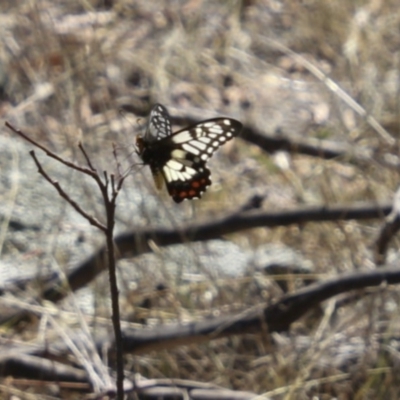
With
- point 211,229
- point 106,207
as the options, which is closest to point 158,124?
point 106,207

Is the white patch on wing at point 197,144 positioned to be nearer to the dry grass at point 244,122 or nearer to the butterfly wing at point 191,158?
the butterfly wing at point 191,158

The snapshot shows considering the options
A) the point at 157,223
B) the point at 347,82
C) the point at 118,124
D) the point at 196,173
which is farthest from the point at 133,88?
the point at 196,173

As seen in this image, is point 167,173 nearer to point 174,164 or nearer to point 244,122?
point 174,164

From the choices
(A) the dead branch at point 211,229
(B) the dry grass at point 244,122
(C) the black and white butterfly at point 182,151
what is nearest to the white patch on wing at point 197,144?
(C) the black and white butterfly at point 182,151

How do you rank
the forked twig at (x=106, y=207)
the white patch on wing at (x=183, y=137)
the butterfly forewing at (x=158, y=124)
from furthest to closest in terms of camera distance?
1. the white patch on wing at (x=183, y=137)
2. the butterfly forewing at (x=158, y=124)
3. the forked twig at (x=106, y=207)

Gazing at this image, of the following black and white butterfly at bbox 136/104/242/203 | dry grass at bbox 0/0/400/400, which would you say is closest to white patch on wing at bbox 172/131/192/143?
black and white butterfly at bbox 136/104/242/203

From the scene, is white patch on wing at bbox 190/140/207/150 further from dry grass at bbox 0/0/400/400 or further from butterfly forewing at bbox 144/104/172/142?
dry grass at bbox 0/0/400/400

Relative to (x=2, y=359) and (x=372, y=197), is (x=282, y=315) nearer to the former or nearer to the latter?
Answer: (x=2, y=359)
